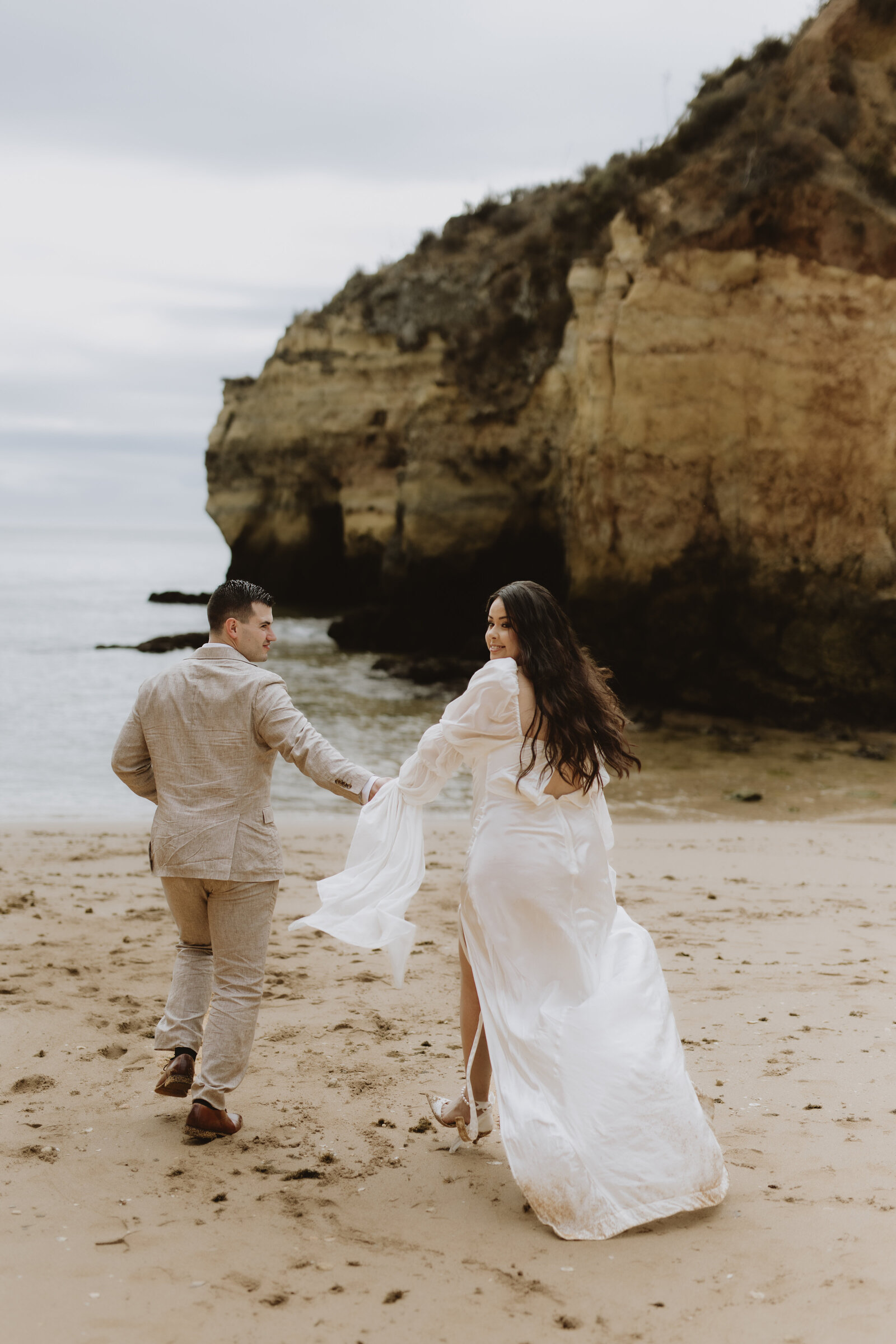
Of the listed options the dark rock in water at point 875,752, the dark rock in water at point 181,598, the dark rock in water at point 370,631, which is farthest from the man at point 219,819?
the dark rock in water at point 181,598

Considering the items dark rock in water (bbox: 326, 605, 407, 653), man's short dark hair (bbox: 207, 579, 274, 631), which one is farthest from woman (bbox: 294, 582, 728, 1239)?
dark rock in water (bbox: 326, 605, 407, 653)

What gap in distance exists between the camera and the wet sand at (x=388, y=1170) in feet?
8.55

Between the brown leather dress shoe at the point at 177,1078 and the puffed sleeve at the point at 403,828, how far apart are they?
0.60 metres

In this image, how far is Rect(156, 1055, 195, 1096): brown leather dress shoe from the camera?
355 cm

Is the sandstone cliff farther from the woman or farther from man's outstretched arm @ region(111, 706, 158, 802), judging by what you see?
man's outstretched arm @ region(111, 706, 158, 802)

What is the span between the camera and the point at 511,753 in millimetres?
3393

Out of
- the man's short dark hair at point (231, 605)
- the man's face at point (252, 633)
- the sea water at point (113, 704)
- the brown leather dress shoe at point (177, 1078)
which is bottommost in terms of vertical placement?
the sea water at point (113, 704)

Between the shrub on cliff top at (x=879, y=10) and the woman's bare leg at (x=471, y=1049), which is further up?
the shrub on cliff top at (x=879, y=10)

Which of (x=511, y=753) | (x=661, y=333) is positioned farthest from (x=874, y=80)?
(x=511, y=753)

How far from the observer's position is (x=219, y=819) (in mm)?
3594

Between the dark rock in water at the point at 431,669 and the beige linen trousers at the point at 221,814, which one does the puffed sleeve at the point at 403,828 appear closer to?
the beige linen trousers at the point at 221,814

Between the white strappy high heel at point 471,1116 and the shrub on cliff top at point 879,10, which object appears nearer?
the white strappy high heel at point 471,1116

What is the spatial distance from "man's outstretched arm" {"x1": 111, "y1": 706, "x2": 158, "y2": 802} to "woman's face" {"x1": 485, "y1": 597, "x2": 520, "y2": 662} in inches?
46.0

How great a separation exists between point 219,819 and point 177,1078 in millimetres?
811
